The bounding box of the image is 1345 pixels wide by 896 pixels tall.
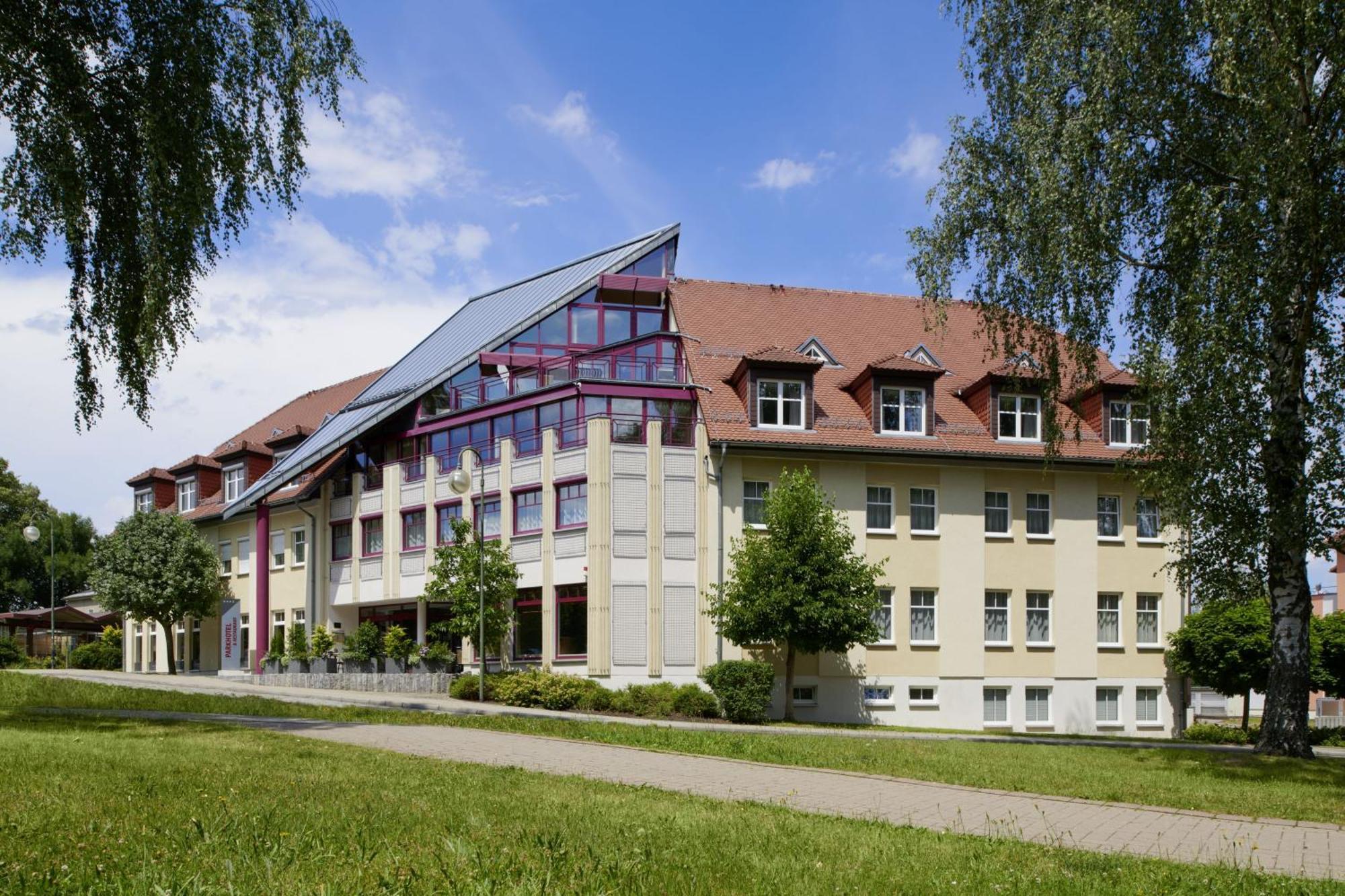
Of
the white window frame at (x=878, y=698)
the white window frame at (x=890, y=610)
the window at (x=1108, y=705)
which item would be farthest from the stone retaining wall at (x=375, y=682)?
the window at (x=1108, y=705)

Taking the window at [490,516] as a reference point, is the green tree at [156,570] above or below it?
below

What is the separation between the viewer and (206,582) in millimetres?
48719

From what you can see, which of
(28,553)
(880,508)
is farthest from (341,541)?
(28,553)

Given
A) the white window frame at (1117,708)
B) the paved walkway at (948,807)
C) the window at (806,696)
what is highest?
the paved walkway at (948,807)

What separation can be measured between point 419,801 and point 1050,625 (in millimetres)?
30495

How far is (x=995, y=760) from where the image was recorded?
60.6 feet

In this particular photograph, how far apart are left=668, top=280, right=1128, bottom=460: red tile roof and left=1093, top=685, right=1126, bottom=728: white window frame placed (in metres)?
6.76

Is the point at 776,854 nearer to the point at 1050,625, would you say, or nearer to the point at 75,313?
the point at 75,313

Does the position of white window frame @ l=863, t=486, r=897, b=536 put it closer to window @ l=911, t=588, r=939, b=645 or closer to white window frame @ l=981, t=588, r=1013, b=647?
window @ l=911, t=588, r=939, b=645

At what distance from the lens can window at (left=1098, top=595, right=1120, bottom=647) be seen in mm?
38469

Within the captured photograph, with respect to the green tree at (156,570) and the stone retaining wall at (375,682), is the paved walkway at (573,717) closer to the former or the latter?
the stone retaining wall at (375,682)

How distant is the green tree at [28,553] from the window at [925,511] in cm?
5898

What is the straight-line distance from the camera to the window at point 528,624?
37875 mm

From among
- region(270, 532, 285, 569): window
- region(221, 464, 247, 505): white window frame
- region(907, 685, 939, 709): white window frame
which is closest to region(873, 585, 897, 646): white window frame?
region(907, 685, 939, 709): white window frame
